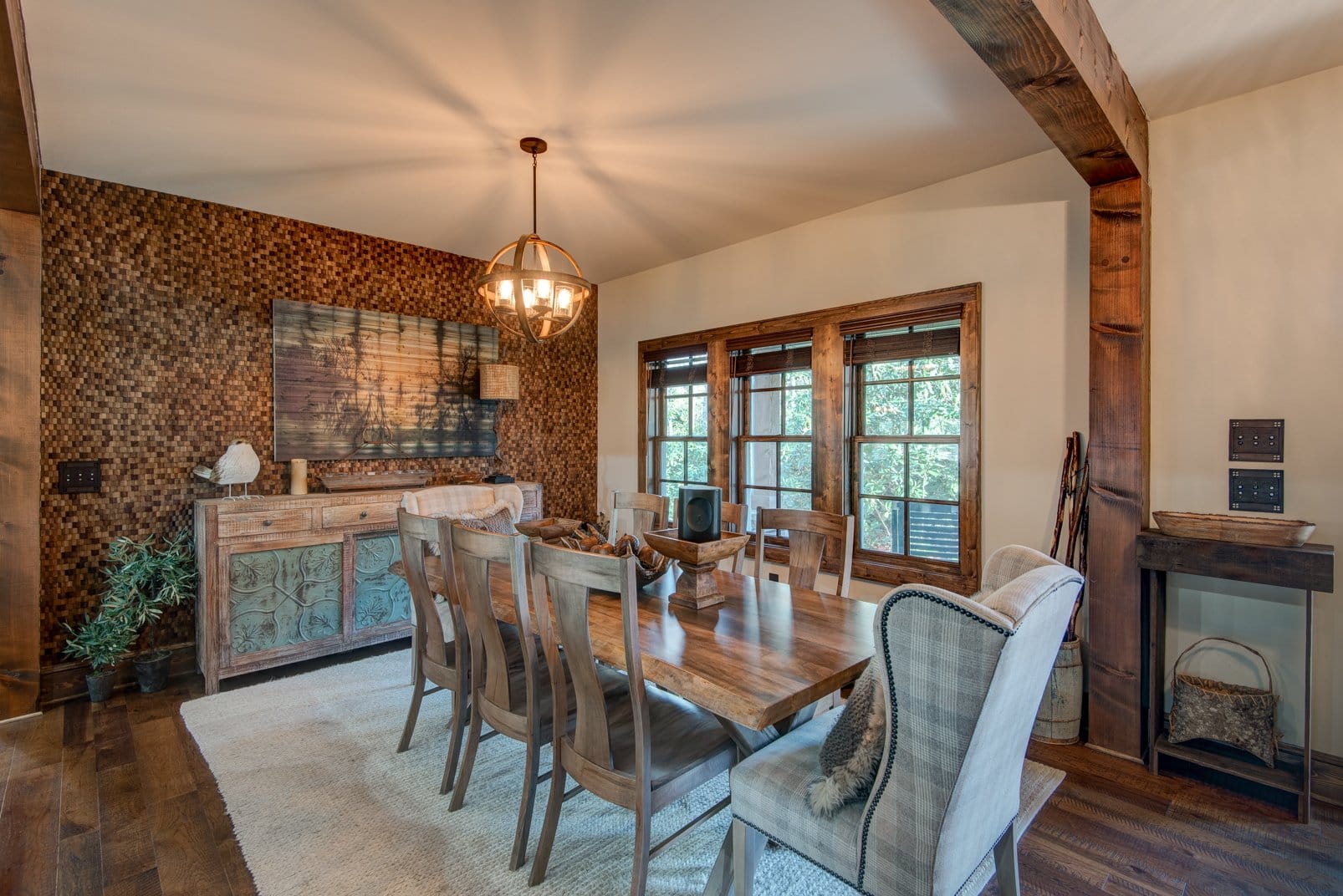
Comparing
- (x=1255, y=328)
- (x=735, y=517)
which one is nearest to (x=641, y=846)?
(x=735, y=517)

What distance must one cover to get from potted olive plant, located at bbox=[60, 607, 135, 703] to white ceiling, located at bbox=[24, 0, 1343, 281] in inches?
91.5

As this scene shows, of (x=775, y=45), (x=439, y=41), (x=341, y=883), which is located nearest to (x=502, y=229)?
(x=439, y=41)

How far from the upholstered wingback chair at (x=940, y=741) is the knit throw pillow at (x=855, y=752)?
3 cm

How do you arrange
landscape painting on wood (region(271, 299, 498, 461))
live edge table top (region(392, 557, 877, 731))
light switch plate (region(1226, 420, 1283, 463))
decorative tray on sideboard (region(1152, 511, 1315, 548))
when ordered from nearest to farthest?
live edge table top (region(392, 557, 877, 731)) → decorative tray on sideboard (region(1152, 511, 1315, 548)) → light switch plate (region(1226, 420, 1283, 463)) → landscape painting on wood (region(271, 299, 498, 461))

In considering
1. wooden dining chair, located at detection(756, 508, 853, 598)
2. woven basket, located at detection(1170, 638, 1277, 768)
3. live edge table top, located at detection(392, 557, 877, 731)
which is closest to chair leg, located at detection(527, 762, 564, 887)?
live edge table top, located at detection(392, 557, 877, 731)

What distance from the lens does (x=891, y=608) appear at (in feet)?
3.88

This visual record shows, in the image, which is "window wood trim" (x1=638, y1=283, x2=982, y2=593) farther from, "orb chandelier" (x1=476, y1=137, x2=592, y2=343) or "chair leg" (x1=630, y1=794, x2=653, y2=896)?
"chair leg" (x1=630, y1=794, x2=653, y2=896)

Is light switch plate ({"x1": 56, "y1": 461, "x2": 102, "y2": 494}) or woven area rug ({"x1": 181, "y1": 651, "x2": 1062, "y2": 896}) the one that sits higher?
light switch plate ({"x1": 56, "y1": 461, "x2": 102, "y2": 494})

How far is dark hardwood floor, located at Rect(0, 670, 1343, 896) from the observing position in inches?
73.9

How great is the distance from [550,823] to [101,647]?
281 centimetres

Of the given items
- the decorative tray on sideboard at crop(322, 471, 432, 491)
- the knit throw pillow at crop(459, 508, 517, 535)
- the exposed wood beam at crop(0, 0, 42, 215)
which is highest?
the exposed wood beam at crop(0, 0, 42, 215)

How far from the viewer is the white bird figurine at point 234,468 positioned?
349cm

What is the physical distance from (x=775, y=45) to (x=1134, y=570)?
249 centimetres

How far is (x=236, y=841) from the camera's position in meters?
2.08
